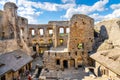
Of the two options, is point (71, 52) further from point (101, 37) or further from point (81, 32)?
point (101, 37)

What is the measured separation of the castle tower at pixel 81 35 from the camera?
30.8 m

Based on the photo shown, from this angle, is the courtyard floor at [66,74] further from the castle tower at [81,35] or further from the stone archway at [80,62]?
the castle tower at [81,35]

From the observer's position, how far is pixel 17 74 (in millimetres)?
25422

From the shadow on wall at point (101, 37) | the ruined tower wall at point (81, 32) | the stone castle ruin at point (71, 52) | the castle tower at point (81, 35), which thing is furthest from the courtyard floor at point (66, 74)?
the shadow on wall at point (101, 37)

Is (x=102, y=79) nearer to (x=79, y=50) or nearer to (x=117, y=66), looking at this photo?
(x=117, y=66)

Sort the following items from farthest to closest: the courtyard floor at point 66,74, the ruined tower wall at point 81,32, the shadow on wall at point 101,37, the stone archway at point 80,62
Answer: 1. the shadow on wall at point 101,37
2. the ruined tower wall at point 81,32
3. the stone archway at point 80,62
4. the courtyard floor at point 66,74

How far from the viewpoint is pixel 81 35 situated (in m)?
31.6

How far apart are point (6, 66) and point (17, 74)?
2799 millimetres

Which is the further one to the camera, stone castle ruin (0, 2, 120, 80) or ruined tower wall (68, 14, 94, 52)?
ruined tower wall (68, 14, 94, 52)

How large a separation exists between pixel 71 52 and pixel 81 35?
392 cm

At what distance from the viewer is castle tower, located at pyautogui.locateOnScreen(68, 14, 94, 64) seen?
30.8 m

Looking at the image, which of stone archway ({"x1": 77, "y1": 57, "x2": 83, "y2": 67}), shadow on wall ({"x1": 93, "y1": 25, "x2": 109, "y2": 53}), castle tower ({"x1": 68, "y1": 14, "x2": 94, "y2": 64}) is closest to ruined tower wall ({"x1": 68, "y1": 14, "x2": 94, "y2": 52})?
castle tower ({"x1": 68, "y1": 14, "x2": 94, "y2": 64})

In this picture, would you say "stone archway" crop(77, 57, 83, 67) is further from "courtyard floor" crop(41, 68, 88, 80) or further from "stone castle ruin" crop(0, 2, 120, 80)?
"courtyard floor" crop(41, 68, 88, 80)

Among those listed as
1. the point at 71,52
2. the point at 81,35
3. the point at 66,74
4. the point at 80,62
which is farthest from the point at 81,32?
the point at 66,74
